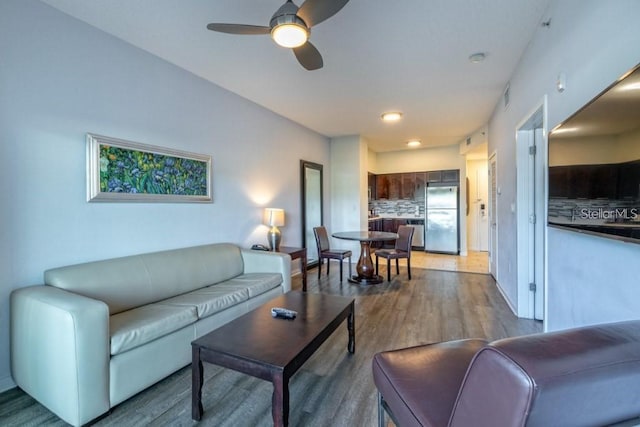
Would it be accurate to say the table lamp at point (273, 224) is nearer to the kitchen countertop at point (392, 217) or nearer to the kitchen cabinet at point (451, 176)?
the kitchen countertop at point (392, 217)

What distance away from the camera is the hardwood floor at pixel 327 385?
1.65m

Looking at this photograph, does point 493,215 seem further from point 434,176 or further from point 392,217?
point 392,217

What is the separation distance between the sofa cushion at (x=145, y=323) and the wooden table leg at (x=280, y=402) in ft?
3.19

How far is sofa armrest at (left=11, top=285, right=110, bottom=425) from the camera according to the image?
155cm

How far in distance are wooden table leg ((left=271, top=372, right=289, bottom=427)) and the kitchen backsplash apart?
21.8 feet

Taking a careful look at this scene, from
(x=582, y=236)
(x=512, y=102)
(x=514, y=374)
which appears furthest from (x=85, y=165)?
(x=512, y=102)

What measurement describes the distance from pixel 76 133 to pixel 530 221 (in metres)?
4.05

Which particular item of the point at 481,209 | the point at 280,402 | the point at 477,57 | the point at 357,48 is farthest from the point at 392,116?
the point at 481,209

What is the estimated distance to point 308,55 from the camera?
2.23m

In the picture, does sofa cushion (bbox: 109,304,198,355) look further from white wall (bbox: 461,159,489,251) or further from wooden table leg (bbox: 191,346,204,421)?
white wall (bbox: 461,159,489,251)

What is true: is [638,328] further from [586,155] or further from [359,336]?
[359,336]

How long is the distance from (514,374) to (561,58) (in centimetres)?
215

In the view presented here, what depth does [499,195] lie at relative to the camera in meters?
4.03

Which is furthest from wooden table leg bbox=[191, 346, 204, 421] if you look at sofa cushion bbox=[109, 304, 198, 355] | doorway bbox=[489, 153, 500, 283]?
doorway bbox=[489, 153, 500, 283]
